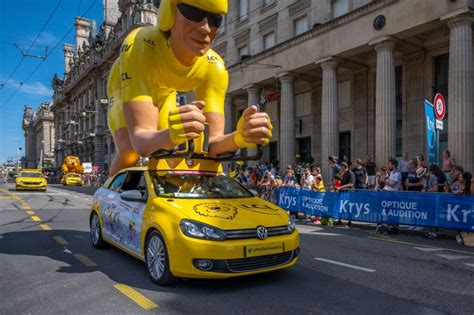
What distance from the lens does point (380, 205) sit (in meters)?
10.4

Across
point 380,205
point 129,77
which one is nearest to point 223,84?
point 129,77

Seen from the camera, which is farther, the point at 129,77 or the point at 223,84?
the point at 223,84

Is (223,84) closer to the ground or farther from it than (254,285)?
farther from it

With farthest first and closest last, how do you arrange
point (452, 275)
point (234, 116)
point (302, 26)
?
point (234, 116), point (302, 26), point (452, 275)

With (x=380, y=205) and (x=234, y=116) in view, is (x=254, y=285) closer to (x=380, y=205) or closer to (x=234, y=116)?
(x=380, y=205)

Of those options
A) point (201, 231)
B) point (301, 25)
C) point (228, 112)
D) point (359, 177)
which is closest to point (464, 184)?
point (359, 177)

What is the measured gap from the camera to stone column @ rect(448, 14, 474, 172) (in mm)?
14508

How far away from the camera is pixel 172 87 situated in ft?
22.2

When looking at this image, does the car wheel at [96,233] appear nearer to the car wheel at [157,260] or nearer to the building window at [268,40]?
the car wheel at [157,260]

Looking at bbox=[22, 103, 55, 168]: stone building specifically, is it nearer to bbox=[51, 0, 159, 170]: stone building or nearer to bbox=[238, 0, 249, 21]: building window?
bbox=[51, 0, 159, 170]: stone building

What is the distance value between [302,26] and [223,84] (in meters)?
17.8

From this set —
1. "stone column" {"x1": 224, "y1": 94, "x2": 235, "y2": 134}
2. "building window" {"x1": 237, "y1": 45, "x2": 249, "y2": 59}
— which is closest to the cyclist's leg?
"stone column" {"x1": 224, "y1": 94, "x2": 235, "y2": 134}

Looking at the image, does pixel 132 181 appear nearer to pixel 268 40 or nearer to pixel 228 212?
pixel 228 212

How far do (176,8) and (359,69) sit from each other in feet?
58.8
